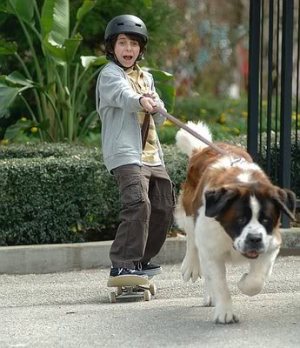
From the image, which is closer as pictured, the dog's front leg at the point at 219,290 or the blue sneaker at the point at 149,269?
the dog's front leg at the point at 219,290

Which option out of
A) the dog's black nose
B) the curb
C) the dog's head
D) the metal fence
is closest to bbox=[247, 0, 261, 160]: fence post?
the metal fence

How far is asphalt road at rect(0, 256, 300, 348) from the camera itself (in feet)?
21.2

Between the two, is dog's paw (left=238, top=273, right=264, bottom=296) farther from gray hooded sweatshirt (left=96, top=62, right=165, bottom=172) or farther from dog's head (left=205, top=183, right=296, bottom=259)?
gray hooded sweatshirt (left=96, top=62, right=165, bottom=172)

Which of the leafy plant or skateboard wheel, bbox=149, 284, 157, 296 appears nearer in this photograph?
skateboard wheel, bbox=149, 284, 157, 296

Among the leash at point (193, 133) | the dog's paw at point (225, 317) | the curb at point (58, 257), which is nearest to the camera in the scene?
the dog's paw at point (225, 317)

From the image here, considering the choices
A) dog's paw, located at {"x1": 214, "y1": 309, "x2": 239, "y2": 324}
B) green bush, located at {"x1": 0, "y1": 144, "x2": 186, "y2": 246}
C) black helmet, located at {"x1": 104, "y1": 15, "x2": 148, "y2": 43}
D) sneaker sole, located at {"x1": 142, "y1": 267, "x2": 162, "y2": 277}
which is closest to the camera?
→ dog's paw, located at {"x1": 214, "y1": 309, "x2": 239, "y2": 324}

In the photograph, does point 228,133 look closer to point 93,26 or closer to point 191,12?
point 93,26

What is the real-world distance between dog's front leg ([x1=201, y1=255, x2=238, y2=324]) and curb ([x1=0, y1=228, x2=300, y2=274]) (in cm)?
268

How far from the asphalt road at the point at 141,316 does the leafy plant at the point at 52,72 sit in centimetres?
297

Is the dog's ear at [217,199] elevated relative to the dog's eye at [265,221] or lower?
elevated

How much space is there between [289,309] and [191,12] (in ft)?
54.8

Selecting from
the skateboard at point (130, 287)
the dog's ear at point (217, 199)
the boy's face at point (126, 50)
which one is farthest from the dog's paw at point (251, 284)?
the boy's face at point (126, 50)

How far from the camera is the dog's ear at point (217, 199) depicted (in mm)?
6484

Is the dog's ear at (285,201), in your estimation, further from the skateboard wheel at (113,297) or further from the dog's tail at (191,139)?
the skateboard wheel at (113,297)
